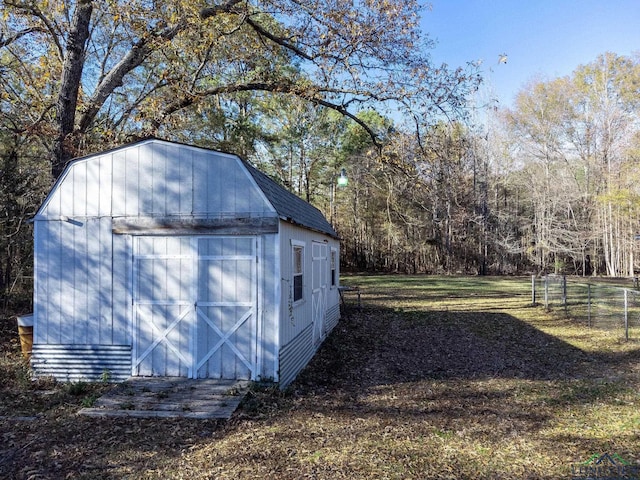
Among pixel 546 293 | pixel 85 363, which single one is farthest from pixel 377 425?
pixel 546 293

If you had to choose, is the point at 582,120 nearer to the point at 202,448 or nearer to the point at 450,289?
the point at 450,289

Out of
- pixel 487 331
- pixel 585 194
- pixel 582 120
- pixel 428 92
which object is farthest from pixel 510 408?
pixel 582 120

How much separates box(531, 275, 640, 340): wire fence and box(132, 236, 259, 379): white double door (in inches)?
325

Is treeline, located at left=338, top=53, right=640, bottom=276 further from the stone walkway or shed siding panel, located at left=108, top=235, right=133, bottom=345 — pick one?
the stone walkway

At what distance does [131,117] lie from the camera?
12461 millimetres

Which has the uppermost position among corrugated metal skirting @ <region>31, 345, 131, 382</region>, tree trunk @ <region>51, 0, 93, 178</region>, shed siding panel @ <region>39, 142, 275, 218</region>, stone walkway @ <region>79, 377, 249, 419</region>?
tree trunk @ <region>51, 0, 93, 178</region>

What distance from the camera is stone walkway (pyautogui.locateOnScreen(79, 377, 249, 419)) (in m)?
5.03

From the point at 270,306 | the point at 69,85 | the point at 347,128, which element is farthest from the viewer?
the point at 347,128

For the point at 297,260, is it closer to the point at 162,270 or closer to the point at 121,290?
the point at 162,270

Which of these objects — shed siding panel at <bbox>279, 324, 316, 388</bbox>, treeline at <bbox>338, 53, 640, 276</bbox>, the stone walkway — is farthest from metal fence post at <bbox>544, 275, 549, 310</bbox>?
treeline at <bbox>338, 53, 640, 276</bbox>

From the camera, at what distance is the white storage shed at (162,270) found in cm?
607

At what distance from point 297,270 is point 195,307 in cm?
185

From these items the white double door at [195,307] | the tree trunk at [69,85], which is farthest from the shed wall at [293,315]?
the tree trunk at [69,85]

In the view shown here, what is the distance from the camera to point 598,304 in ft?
37.4
